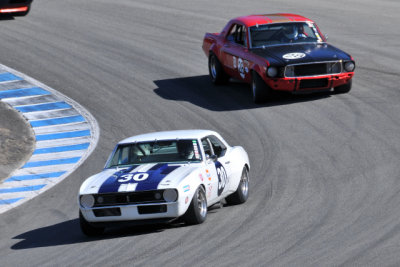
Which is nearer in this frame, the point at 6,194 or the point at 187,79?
the point at 6,194

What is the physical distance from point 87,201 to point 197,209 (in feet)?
4.13

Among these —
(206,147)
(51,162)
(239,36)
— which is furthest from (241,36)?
(206,147)

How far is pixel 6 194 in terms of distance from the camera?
13156 millimetres

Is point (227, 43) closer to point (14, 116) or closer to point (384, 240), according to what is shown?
point (14, 116)

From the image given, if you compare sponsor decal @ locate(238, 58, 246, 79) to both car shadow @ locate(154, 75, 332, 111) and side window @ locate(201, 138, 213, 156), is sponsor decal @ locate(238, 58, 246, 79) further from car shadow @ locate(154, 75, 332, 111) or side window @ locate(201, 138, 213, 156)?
side window @ locate(201, 138, 213, 156)

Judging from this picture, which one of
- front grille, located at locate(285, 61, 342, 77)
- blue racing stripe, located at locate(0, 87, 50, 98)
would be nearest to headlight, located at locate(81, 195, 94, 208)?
front grille, located at locate(285, 61, 342, 77)

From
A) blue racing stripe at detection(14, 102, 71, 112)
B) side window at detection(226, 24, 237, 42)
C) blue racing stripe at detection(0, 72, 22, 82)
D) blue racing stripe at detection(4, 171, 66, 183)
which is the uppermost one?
side window at detection(226, 24, 237, 42)

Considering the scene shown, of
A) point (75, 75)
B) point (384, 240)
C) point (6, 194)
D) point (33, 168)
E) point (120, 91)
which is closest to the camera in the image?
point (384, 240)

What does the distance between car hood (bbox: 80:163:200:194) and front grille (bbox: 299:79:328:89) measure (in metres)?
6.80

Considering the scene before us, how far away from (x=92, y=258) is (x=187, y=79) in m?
11.7

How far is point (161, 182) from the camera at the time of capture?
9.21 meters

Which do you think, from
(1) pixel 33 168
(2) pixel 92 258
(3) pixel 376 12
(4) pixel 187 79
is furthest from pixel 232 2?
(2) pixel 92 258

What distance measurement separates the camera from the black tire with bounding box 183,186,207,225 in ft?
30.6

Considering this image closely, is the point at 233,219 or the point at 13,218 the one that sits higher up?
the point at 233,219
